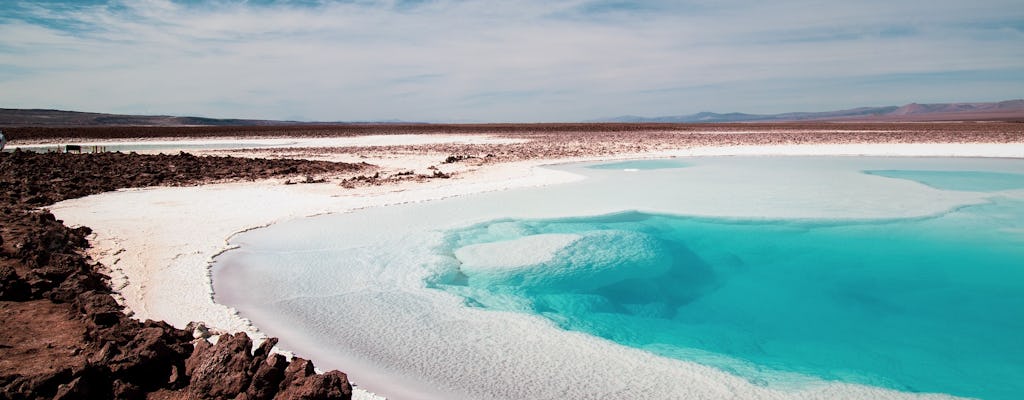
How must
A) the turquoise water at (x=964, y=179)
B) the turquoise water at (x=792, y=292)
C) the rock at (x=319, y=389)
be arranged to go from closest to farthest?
the rock at (x=319, y=389)
the turquoise water at (x=792, y=292)
the turquoise water at (x=964, y=179)

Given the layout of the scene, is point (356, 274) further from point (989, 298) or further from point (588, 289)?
point (989, 298)

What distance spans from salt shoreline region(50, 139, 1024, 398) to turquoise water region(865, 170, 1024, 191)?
22.6ft

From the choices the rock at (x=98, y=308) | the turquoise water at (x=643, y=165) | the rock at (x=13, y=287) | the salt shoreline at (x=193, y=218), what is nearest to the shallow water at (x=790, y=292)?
the salt shoreline at (x=193, y=218)

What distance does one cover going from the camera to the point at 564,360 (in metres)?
3.62

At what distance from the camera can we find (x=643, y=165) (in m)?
16.6

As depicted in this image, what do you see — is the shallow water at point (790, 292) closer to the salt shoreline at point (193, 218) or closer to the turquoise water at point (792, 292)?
the turquoise water at point (792, 292)

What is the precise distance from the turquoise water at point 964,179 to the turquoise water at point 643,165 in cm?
446

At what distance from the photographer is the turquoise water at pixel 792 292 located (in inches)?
154

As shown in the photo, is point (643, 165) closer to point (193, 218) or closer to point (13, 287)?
point (193, 218)

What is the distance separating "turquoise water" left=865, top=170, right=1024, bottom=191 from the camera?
11383mm

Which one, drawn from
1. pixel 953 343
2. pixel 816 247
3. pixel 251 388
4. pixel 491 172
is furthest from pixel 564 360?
pixel 491 172

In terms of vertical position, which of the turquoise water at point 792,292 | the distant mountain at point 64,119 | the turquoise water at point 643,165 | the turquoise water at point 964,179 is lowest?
the turquoise water at point 792,292

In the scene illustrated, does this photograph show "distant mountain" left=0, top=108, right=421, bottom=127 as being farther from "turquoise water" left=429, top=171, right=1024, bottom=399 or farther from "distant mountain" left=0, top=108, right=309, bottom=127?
"turquoise water" left=429, top=171, right=1024, bottom=399

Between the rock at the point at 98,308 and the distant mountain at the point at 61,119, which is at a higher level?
the distant mountain at the point at 61,119
